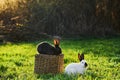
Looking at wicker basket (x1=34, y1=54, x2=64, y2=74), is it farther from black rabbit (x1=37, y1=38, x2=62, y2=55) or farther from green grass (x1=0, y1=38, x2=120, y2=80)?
green grass (x1=0, y1=38, x2=120, y2=80)

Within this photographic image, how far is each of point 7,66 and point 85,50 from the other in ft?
14.8

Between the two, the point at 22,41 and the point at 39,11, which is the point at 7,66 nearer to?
the point at 22,41

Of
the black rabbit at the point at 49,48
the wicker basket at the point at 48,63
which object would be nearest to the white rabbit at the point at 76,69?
the wicker basket at the point at 48,63

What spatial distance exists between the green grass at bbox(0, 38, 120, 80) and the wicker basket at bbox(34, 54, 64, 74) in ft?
0.81

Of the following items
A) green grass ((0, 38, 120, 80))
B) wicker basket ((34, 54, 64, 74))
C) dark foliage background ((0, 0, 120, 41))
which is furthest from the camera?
dark foliage background ((0, 0, 120, 41))

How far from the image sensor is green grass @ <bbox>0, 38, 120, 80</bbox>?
9.84 m

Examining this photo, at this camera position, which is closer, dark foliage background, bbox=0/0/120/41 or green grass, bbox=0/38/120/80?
green grass, bbox=0/38/120/80

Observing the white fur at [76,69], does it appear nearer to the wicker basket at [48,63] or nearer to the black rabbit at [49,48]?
the wicker basket at [48,63]

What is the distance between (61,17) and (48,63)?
1187 cm

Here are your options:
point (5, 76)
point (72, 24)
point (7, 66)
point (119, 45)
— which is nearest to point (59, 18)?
point (72, 24)

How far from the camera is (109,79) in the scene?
9648 mm

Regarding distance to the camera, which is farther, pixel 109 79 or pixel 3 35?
pixel 3 35

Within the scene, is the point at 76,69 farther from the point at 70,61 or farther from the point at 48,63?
the point at 70,61

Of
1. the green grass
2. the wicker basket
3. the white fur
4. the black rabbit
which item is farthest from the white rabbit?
the black rabbit
